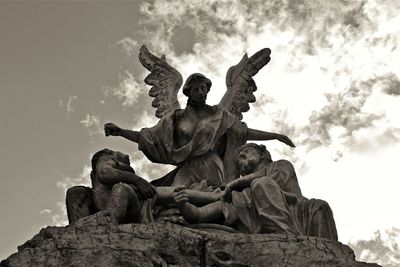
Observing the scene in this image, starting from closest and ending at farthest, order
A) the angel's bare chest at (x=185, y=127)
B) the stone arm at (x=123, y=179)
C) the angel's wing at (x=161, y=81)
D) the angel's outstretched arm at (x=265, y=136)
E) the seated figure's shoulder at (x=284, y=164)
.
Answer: the stone arm at (x=123, y=179), the seated figure's shoulder at (x=284, y=164), the angel's bare chest at (x=185, y=127), the angel's outstretched arm at (x=265, y=136), the angel's wing at (x=161, y=81)

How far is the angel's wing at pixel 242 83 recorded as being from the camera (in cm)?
1316

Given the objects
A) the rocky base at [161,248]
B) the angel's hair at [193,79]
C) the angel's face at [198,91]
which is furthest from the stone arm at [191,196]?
the angel's hair at [193,79]

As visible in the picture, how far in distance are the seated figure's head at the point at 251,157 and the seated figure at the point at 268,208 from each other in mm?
172

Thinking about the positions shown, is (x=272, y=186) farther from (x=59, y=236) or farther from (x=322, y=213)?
(x=59, y=236)

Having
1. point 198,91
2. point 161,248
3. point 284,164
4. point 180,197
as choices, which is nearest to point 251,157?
point 284,164

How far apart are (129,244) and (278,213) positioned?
1.92m

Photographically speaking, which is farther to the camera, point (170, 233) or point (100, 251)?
point (170, 233)

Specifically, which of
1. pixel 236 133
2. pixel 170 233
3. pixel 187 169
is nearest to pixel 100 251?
pixel 170 233

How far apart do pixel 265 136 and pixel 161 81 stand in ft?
8.02

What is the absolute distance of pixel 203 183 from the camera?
10562 millimetres

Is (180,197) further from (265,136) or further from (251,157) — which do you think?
(265,136)

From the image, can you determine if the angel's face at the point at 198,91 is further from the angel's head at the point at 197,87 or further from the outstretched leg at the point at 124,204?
the outstretched leg at the point at 124,204

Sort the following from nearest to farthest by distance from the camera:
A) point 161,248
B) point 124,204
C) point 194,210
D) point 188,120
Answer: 1. point 161,248
2. point 124,204
3. point 194,210
4. point 188,120

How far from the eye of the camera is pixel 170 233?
8164 mm
